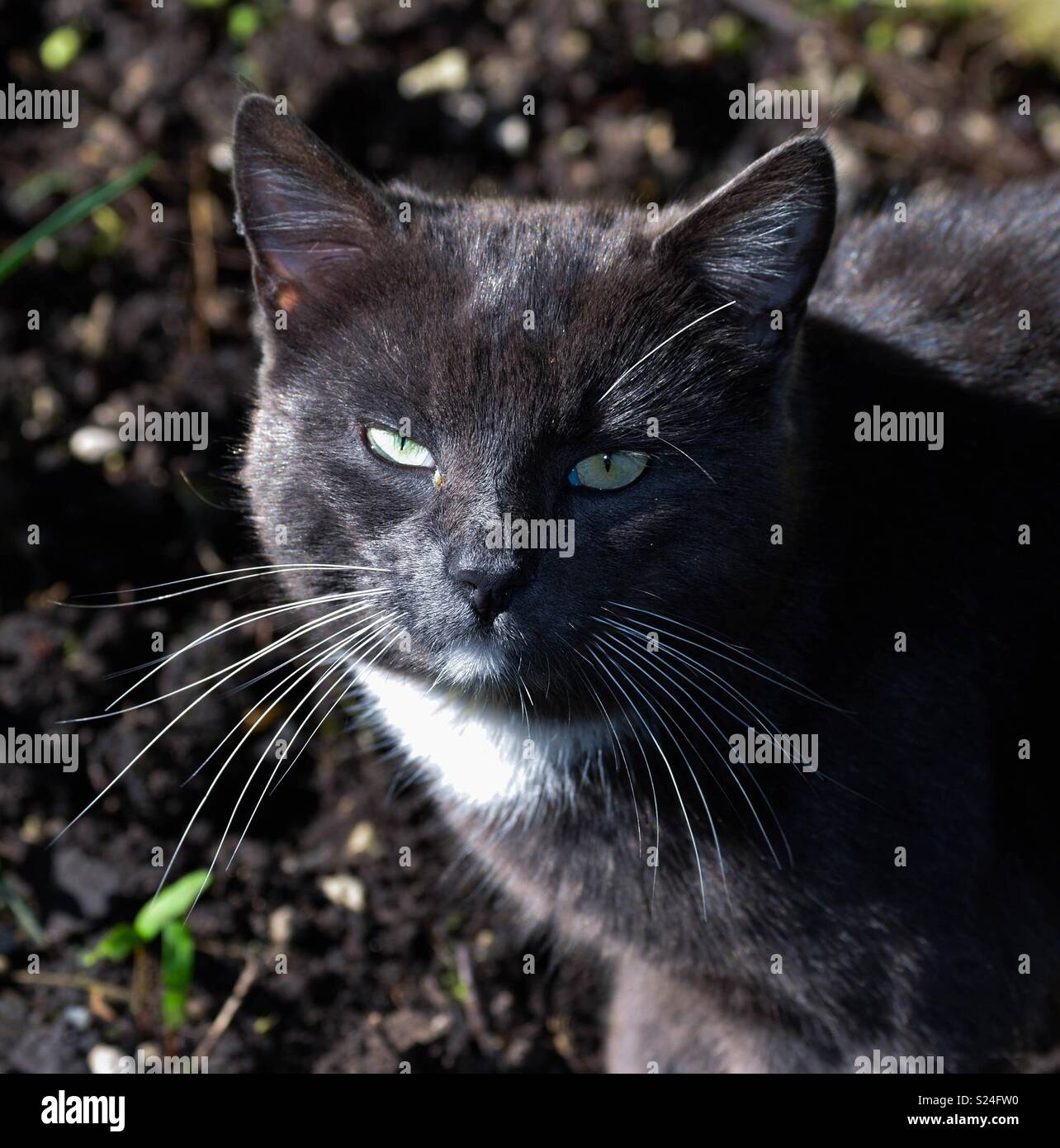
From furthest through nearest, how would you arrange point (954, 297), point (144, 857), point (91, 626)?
point (91, 626)
point (144, 857)
point (954, 297)

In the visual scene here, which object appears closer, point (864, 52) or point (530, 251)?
point (530, 251)

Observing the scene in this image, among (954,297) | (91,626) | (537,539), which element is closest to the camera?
(537,539)

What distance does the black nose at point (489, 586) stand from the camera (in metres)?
1.84

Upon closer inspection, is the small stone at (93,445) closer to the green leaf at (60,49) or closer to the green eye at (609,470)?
the green leaf at (60,49)

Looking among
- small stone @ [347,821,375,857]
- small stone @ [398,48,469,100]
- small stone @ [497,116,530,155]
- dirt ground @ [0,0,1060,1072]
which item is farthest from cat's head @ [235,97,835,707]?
small stone @ [398,48,469,100]

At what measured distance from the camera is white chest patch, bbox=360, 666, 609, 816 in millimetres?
2199

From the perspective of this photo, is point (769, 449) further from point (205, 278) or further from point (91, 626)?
point (205, 278)

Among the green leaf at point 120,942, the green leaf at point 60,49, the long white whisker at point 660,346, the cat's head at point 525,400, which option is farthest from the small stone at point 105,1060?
the green leaf at point 60,49

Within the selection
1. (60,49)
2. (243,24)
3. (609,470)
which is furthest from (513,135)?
(609,470)

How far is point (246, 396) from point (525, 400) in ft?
2.53

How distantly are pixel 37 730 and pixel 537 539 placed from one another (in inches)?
59.7
